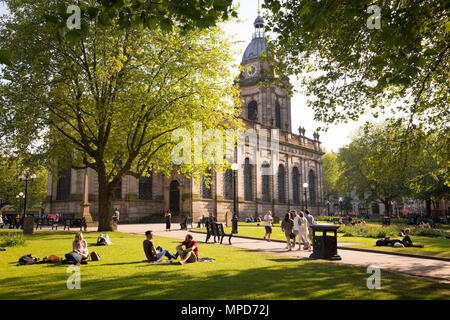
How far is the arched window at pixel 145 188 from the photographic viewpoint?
3611cm

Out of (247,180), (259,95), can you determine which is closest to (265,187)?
(247,180)

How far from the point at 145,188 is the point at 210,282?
101 ft

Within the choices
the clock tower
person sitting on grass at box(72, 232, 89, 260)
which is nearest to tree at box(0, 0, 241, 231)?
person sitting on grass at box(72, 232, 89, 260)

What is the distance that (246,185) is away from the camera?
43094 millimetres

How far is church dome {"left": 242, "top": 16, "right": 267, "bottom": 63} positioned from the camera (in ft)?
172

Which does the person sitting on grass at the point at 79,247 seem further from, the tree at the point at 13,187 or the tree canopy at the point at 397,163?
the tree at the point at 13,187

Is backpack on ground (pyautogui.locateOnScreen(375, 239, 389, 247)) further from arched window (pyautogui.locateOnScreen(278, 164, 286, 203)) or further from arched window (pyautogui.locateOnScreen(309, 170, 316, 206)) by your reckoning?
arched window (pyautogui.locateOnScreen(309, 170, 316, 206))

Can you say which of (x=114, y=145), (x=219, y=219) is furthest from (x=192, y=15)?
(x=219, y=219)

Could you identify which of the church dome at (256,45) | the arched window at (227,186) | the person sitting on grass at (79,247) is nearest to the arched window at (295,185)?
the arched window at (227,186)

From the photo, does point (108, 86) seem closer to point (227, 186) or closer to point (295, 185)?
point (227, 186)

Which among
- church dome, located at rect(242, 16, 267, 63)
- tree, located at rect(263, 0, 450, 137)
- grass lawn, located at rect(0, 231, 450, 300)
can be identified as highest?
church dome, located at rect(242, 16, 267, 63)

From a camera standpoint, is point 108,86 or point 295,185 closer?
point 108,86

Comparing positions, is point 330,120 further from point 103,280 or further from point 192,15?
point 103,280

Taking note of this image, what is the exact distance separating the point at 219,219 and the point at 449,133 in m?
27.6
